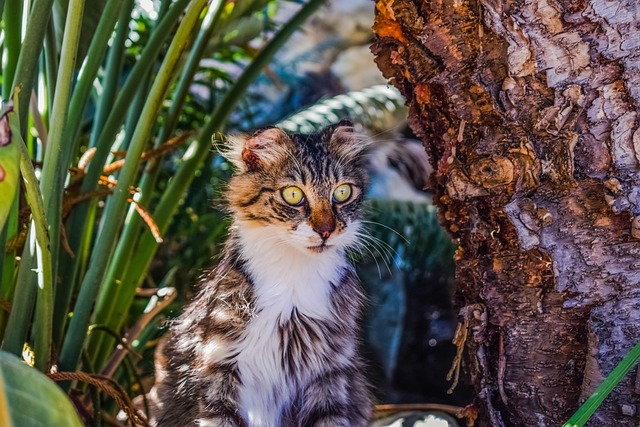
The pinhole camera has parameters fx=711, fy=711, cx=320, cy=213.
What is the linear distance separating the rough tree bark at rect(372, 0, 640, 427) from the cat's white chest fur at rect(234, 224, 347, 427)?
11.0 inches

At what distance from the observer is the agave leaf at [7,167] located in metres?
0.56

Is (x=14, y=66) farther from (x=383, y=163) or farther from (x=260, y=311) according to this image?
(x=383, y=163)

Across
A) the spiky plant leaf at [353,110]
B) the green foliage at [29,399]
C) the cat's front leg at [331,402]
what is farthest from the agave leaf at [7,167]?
the spiky plant leaf at [353,110]

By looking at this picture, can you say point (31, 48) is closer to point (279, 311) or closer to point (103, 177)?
Result: point (103, 177)

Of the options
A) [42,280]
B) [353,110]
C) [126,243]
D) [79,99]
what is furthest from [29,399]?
[353,110]

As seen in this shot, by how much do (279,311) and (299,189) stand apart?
0.22 metres

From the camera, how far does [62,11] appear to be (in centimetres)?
127

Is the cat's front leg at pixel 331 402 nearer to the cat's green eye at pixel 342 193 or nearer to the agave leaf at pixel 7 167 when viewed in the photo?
the cat's green eye at pixel 342 193

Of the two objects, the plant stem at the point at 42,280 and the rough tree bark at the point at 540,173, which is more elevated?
the rough tree bark at the point at 540,173

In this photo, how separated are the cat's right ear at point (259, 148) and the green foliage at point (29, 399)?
2.54 feet

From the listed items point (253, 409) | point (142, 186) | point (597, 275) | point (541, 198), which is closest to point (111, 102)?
point (142, 186)

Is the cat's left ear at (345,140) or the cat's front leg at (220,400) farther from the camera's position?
the cat's left ear at (345,140)

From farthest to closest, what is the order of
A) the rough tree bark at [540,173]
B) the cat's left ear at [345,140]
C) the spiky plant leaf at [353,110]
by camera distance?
the spiky plant leaf at [353,110], the cat's left ear at [345,140], the rough tree bark at [540,173]

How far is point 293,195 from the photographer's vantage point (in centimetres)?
129
